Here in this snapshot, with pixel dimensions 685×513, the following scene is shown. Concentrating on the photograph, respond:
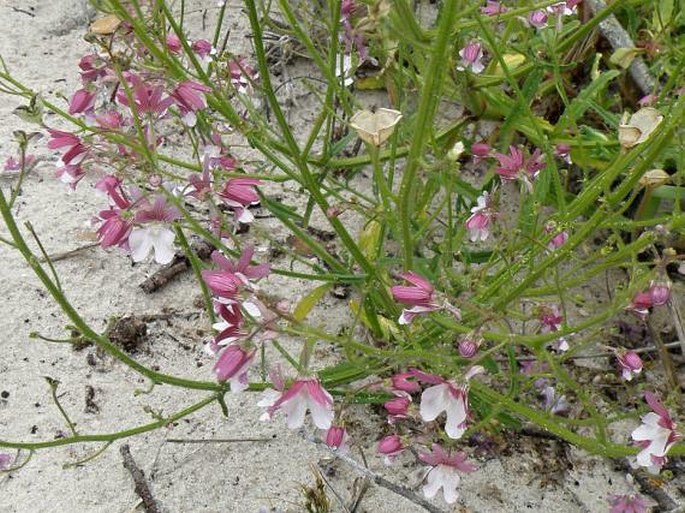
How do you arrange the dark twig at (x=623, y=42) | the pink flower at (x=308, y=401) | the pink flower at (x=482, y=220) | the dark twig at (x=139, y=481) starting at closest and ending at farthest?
1. the pink flower at (x=308, y=401)
2. the pink flower at (x=482, y=220)
3. the dark twig at (x=139, y=481)
4. the dark twig at (x=623, y=42)

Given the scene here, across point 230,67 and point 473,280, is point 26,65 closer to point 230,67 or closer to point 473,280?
point 230,67

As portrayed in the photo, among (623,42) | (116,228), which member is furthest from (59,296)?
(623,42)

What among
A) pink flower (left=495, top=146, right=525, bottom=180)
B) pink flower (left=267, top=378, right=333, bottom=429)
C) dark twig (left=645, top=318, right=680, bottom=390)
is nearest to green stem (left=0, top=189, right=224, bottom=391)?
pink flower (left=267, top=378, right=333, bottom=429)

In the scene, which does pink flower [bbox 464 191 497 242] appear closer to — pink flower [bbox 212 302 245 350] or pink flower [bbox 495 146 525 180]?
pink flower [bbox 495 146 525 180]

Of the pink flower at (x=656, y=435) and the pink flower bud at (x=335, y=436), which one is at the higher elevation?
the pink flower at (x=656, y=435)

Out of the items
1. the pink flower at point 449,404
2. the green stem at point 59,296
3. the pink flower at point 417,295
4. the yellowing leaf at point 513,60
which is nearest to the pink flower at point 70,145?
the green stem at point 59,296

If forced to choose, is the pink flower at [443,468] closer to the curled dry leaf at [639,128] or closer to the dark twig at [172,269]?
Answer: the curled dry leaf at [639,128]

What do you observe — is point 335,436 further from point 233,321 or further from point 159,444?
point 159,444
